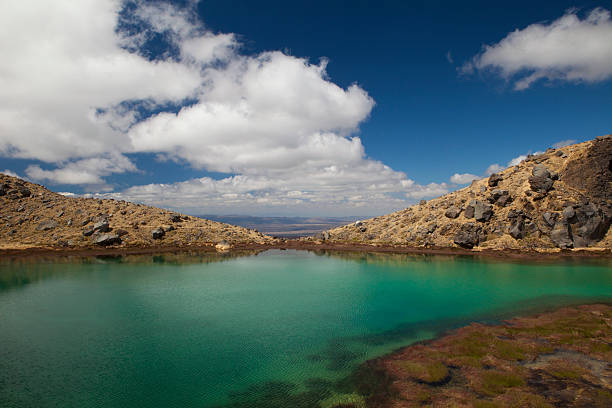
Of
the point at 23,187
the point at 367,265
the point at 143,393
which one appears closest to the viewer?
the point at 143,393

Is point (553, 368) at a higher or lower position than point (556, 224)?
lower

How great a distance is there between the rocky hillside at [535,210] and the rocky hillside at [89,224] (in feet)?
208

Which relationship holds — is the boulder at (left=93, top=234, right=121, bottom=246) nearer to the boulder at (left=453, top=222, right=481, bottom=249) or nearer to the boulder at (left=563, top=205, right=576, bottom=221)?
the boulder at (left=453, top=222, right=481, bottom=249)

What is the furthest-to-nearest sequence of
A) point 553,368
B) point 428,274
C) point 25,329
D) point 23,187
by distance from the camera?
point 23,187 → point 428,274 → point 25,329 → point 553,368

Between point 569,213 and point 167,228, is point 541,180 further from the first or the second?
point 167,228

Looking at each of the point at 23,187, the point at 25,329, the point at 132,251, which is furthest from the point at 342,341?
the point at 23,187

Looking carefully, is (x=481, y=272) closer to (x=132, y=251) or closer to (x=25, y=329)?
(x=25, y=329)

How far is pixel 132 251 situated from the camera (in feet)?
287

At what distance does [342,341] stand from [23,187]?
488 feet

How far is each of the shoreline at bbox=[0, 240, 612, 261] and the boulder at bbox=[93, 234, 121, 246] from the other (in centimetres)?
254

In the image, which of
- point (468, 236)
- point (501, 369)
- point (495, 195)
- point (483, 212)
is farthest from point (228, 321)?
point (495, 195)

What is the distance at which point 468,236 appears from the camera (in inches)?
3415

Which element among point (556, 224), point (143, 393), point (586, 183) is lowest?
point (143, 393)

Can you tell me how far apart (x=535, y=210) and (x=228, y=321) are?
299 ft
